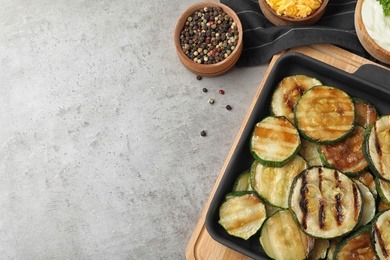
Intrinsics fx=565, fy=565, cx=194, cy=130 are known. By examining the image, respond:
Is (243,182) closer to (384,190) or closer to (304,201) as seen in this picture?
(304,201)

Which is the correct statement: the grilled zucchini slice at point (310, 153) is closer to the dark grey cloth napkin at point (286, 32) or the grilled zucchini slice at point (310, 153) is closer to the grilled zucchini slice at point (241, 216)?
the grilled zucchini slice at point (241, 216)

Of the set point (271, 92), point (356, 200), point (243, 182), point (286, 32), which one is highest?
point (286, 32)

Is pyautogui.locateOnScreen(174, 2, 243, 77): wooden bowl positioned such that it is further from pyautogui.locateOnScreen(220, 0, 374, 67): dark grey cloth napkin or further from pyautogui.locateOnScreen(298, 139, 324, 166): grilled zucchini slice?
pyautogui.locateOnScreen(298, 139, 324, 166): grilled zucchini slice

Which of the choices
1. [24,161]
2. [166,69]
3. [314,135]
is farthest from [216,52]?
[24,161]

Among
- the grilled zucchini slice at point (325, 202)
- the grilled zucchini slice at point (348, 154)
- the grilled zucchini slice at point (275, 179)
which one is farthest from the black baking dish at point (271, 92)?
A: the grilled zucchini slice at point (325, 202)

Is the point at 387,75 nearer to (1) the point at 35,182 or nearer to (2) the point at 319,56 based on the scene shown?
(2) the point at 319,56

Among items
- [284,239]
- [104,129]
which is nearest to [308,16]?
[284,239]

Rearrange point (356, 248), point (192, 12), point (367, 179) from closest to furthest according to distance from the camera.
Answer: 1. point (356, 248)
2. point (367, 179)
3. point (192, 12)
